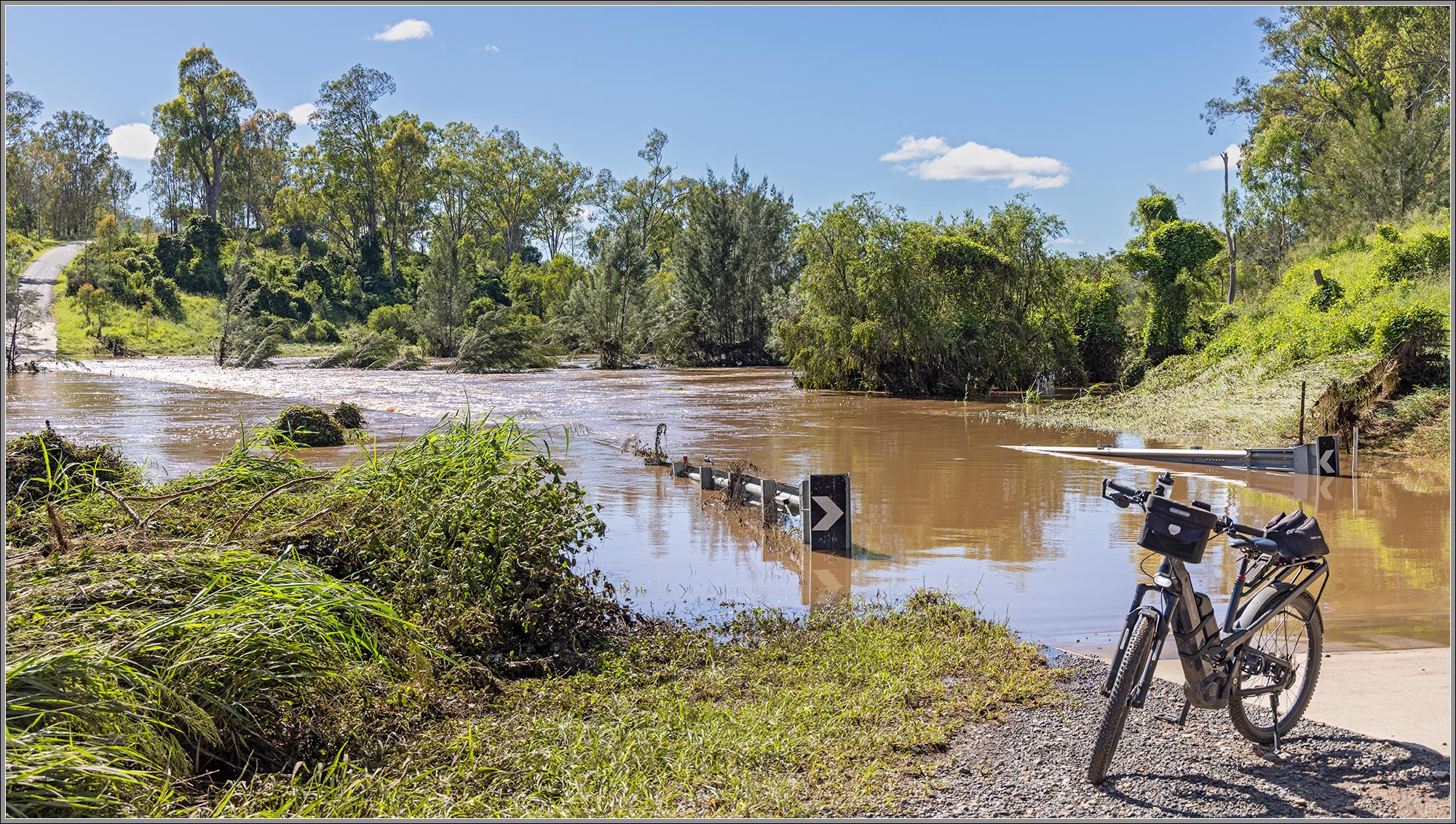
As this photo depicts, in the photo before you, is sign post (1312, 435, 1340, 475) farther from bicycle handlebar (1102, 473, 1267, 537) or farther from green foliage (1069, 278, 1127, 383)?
green foliage (1069, 278, 1127, 383)

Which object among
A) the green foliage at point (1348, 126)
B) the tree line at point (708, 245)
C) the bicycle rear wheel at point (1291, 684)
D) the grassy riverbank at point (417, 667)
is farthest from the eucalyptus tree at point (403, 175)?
the bicycle rear wheel at point (1291, 684)

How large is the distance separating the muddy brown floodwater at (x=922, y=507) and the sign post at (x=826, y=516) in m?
0.19

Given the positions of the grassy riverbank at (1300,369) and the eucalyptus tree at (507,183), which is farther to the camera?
the eucalyptus tree at (507,183)

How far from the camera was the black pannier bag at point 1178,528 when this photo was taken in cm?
402

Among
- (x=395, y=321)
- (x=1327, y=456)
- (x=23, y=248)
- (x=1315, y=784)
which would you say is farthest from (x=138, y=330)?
(x=1315, y=784)

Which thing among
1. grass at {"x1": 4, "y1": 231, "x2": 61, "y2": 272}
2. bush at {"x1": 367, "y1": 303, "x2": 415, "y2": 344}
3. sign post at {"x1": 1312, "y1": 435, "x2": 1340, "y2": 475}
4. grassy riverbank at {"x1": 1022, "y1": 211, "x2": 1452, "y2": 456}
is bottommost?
sign post at {"x1": 1312, "y1": 435, "x2": 1340, "y2": 475}

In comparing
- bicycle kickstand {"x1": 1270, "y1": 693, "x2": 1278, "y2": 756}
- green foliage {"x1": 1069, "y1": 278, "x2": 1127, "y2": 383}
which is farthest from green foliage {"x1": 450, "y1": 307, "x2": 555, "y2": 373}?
bicycle kickstand {"x1": 1270, "y1": 693, "x2": 1278, "y2": 756}

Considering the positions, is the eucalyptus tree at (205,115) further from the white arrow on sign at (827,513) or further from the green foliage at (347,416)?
the white arrow on sign at (827,513)

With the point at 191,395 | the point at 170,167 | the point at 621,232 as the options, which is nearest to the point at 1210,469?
the point at 191,395

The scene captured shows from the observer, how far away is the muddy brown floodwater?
7.77 m

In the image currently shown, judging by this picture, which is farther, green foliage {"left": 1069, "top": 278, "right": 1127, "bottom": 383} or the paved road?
the paved road

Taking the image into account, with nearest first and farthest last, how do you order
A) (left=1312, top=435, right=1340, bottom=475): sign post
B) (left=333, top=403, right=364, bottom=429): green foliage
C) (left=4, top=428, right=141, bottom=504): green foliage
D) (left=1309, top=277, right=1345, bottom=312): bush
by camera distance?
1. (left=4, top=428, right=141, bottom=504): green foliage
2. (left=1312, top=435, right=1340, bottom=475): sign post
3. (left=333, top=403, right=364, bottom=429): green foliage
4. (left=1309, top=277, right=1345, bottom=312): bush

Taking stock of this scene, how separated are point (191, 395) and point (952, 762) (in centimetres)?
2795

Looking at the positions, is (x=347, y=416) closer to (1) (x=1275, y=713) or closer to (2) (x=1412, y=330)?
(1) (x=1275, y=713)
